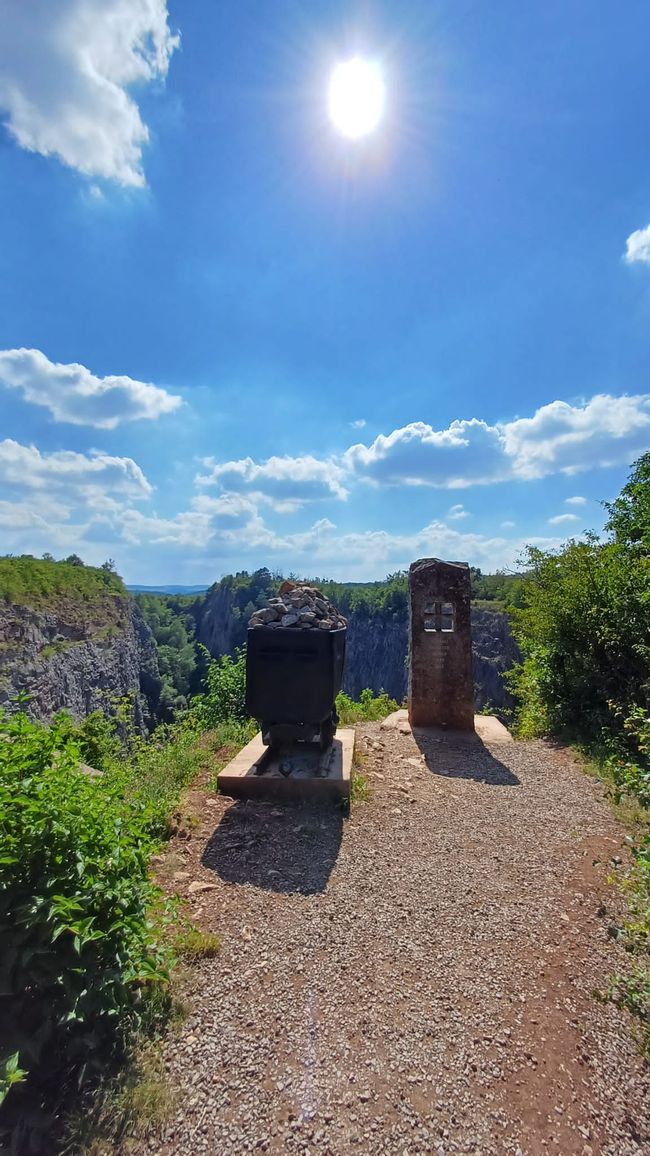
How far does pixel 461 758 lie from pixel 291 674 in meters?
3.03

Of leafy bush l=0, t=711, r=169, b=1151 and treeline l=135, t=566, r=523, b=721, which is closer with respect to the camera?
leafy bush l=0, t=711, r=169, b=1151

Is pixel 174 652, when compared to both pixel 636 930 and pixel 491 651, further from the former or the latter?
pixel 636 930

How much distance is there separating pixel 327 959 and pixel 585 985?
138cm

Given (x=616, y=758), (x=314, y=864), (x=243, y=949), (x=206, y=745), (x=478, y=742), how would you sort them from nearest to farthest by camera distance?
1. (x=243, y=949)
2. (x=314, y=864)
3. (x=616, y=758)
4. (x=206, y=745)
5. (x=478, y=742)

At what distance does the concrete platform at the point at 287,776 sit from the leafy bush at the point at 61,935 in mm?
2443

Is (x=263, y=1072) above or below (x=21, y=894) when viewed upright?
below

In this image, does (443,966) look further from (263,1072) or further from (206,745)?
(206,745)

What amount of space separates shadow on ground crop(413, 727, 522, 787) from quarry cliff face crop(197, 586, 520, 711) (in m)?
0.97

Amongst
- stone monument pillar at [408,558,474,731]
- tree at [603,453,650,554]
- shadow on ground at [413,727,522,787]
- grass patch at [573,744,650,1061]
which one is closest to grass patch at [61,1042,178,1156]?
grass patch at [573,744,650,1061]

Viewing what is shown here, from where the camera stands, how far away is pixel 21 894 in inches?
71.9

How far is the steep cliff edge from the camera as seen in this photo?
2334 cm

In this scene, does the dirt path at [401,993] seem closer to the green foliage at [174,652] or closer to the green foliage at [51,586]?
the green foliage at [51,586]

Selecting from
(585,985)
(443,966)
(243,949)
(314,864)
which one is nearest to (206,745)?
(314,864)

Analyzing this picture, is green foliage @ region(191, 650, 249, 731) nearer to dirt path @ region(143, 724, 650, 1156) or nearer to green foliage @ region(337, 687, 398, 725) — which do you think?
green foliage @ region(337, 687, 398, 725)
